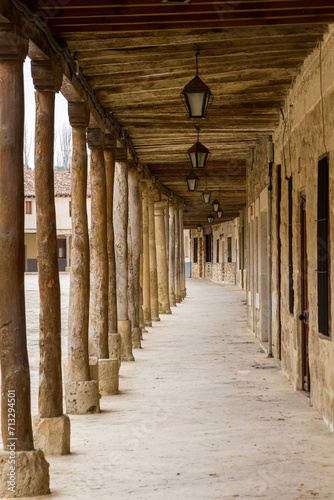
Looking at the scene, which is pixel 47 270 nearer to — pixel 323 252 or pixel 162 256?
pixel 323 252

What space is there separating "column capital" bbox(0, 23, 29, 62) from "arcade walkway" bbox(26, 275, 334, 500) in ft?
8.58

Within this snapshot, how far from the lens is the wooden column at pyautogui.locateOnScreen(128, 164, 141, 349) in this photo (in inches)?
480

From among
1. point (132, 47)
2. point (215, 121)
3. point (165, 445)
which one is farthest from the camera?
point (215, 121)

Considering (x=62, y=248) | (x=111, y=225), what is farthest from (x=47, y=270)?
(x=62, y=248)

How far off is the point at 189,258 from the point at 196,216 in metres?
19.0

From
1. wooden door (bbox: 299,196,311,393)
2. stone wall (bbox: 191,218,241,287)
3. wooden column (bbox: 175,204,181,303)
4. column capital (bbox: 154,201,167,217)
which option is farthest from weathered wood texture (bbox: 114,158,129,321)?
stone wall (bbox: 191,218,241,287)

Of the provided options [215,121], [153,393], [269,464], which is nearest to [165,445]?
[269,464]

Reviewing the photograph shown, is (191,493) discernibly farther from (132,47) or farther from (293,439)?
(132,47)

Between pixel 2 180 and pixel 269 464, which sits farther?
pixel 269 464

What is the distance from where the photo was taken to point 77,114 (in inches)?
275

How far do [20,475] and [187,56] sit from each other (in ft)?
13.0

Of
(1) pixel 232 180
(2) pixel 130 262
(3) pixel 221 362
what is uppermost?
(1) pixel 232 180

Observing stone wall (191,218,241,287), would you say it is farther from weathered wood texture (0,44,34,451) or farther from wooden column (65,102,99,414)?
weathered wood texture (0,44,34,451)

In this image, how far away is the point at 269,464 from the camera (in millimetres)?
5141
